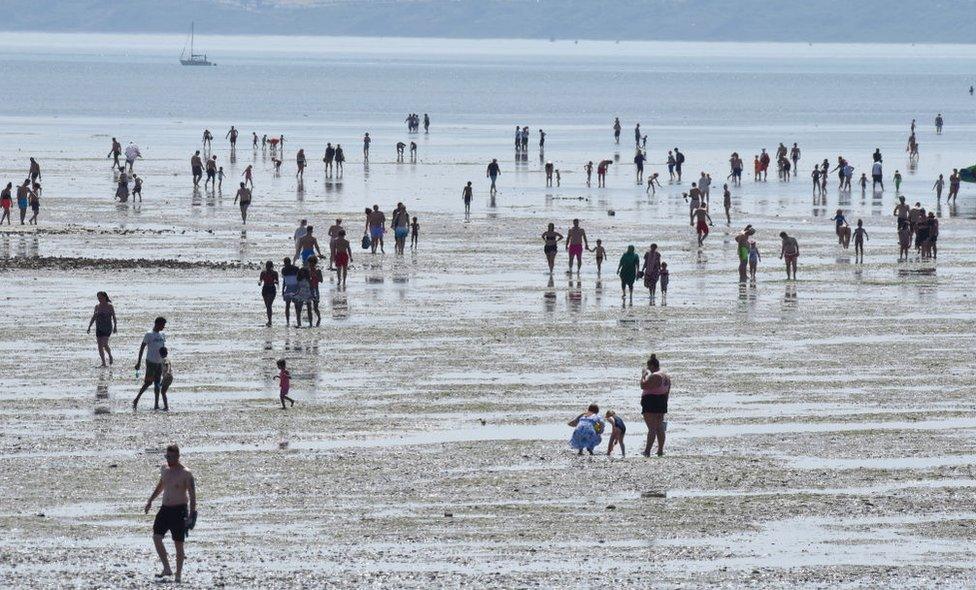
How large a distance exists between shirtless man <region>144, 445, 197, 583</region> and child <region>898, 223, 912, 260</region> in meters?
31.7

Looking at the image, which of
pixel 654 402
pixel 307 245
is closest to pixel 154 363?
pixel 654 402

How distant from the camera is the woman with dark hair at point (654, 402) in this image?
22.3 metres

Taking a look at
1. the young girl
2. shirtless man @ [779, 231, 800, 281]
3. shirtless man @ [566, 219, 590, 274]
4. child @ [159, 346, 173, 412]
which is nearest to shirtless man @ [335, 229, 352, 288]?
shirtless man @ [566, 219, 590, 274]

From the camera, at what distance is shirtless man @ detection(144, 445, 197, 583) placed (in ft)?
55.6

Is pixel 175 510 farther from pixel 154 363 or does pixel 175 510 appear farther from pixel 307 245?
pixel 307 245

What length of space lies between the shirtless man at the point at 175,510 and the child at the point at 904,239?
3173cm

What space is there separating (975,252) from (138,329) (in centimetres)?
2421

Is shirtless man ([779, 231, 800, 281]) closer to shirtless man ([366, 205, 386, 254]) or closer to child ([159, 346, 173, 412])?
shirtless man ([366, 205, 386, 254])

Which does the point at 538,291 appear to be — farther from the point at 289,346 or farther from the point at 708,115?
the point at 708,115

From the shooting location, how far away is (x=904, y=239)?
4628 cm

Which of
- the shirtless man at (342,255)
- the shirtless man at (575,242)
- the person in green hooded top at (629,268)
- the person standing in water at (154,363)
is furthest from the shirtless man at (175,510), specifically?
the shirtless man at (575,242)

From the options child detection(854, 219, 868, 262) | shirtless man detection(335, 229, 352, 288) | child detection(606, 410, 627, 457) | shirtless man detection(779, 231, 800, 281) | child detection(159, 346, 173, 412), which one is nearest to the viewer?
child detection(606, 410, 627, 457)

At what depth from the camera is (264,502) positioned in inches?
794

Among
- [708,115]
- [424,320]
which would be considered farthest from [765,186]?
[708,115]
